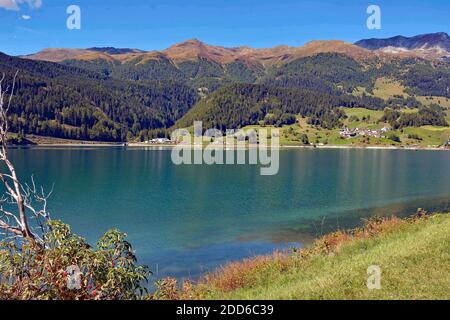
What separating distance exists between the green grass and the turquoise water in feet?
50.4

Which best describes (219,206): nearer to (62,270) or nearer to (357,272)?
(357,272)

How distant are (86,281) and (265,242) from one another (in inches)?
1396

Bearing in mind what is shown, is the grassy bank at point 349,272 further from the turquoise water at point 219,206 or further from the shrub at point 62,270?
the turquoise water at point 219,206

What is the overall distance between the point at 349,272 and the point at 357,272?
11.4 inches

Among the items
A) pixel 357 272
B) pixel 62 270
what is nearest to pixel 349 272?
pixel 357 272

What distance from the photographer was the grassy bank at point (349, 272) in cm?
1410

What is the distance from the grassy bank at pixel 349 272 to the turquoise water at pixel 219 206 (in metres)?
14.9

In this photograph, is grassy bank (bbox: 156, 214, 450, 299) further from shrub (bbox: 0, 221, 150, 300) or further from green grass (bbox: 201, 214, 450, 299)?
shrub (bbox: 0, 221, 150, 300)

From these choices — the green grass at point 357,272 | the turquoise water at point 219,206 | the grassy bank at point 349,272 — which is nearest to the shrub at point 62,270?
the grassy bank at point 349,272

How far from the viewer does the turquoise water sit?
46.0 metres

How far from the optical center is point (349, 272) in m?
16.1

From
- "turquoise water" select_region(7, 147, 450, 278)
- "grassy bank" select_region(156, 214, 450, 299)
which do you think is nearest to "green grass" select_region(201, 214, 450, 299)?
"grassy bank" select_region(156, 214, 450, 299)
